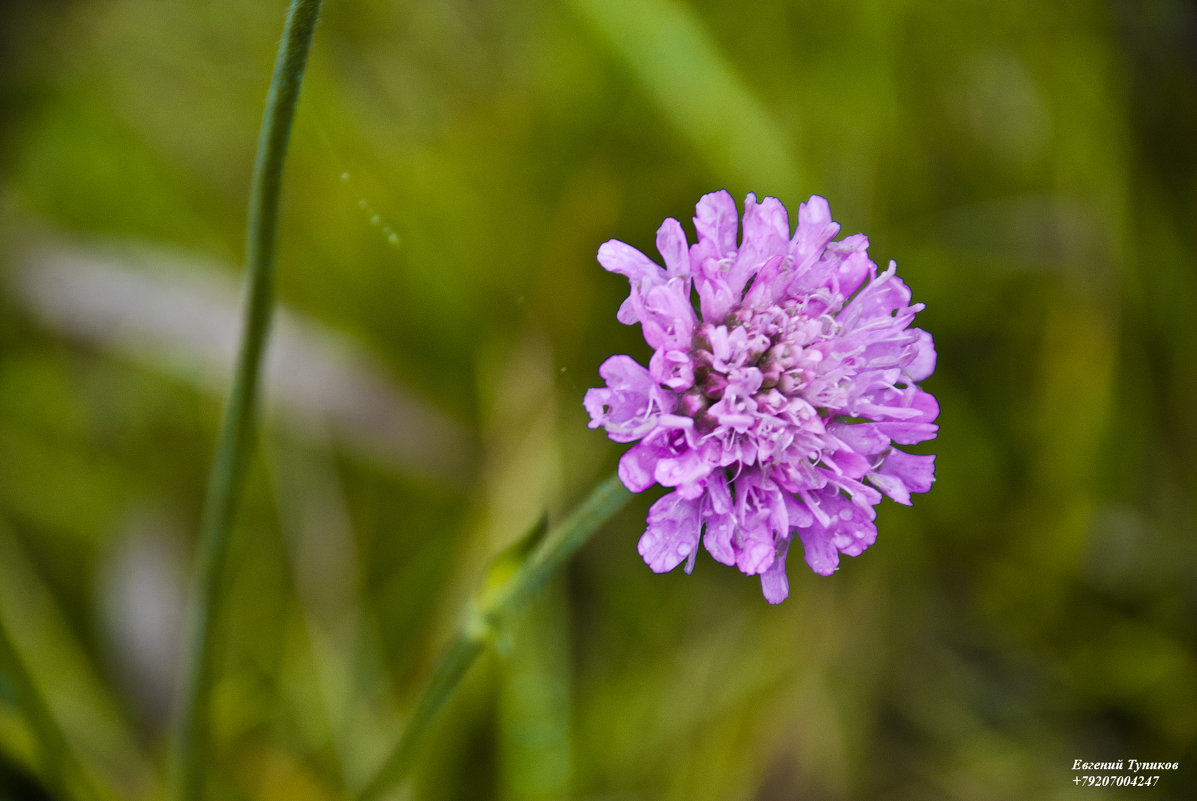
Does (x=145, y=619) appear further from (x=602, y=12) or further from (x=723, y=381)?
(x=602, y=12)

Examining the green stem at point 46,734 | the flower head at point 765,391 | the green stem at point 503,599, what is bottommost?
the green stem at point 46,734

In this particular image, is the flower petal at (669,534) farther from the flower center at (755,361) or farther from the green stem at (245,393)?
the green stem at (245,393)

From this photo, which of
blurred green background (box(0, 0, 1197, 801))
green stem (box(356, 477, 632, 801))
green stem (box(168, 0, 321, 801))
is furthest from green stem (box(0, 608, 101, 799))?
green stem (box(356, 477, 632, 801))

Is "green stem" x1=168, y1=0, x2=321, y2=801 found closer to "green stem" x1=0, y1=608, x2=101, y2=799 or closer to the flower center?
"green stem" x1=0, y1=608, x2=101, y2=799

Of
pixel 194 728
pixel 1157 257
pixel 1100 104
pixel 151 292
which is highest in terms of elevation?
pixel 1100 104

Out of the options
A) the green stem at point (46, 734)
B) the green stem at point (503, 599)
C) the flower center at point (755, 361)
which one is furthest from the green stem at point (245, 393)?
the flower center at point (755, 361)

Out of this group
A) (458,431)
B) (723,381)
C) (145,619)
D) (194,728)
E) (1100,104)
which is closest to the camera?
(723,381)

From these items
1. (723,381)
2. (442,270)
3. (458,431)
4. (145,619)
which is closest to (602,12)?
(442,270)
